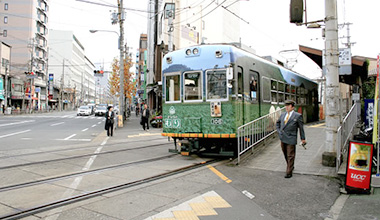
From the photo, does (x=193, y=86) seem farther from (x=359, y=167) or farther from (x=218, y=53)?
(x=359, y=167)

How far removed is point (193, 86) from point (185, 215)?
5.07 metres

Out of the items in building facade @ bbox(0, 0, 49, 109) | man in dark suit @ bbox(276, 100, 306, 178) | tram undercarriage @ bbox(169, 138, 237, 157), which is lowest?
tram undercarriage @ bbox(169, 138, 237, 157)

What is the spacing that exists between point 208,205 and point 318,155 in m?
5.11

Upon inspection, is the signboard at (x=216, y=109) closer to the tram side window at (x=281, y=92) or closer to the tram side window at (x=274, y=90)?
the tram side window at (x=274, y=90)

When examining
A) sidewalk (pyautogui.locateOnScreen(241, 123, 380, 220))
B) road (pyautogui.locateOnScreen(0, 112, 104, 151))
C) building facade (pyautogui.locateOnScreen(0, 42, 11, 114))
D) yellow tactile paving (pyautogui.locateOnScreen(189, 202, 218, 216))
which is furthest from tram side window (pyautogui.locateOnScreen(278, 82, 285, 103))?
building facade (pyautogui.locateOnScreen(0, 42, 11, 114))

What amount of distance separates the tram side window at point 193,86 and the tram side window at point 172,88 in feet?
0.96

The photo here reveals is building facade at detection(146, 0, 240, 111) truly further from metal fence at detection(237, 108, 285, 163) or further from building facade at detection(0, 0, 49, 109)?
building facade at detection(0, 0, 49, 109)

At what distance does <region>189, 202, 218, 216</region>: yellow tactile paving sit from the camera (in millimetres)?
4383

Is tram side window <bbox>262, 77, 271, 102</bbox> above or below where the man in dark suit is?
above

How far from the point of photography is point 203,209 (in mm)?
4555

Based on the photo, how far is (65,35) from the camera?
90.6m

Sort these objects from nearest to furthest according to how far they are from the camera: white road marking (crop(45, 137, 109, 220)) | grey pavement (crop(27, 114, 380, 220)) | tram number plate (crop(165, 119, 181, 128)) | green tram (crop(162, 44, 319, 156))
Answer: white road marking (crop(45, 137, 109, 220)) → grey pavement (crop(27, 114, 380, 220)) → green tram (crop(162, 44, 319, 156)) → tram number plate (crop(165, 119, 181, 128))

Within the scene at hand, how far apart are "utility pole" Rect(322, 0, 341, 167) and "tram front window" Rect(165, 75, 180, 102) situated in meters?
4.29

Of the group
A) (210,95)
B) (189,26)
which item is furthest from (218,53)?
(189,26)
